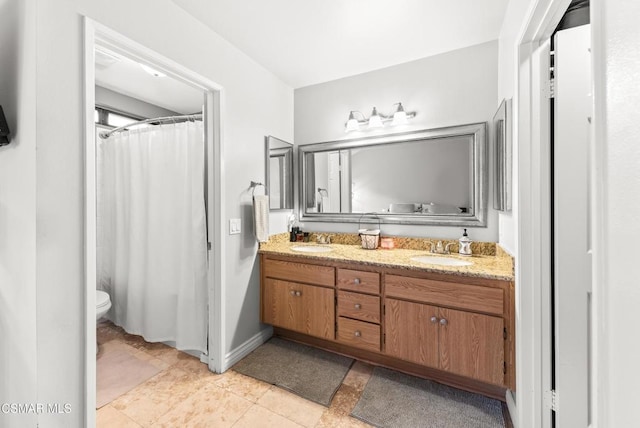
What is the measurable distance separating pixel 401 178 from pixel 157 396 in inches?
91.2

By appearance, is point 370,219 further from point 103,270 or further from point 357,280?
point 103,270

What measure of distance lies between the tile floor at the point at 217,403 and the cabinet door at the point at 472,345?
0.62 metres

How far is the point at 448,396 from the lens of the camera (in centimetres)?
167

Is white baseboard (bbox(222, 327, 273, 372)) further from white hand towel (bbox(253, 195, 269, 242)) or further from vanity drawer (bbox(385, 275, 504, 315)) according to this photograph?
vanity drawer (bbox(385, 275, 504, 315))

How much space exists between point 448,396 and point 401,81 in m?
2.34

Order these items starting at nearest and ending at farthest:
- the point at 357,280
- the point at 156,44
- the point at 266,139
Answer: the point at 156,44 → the point at 357,280 → the point at 266,139

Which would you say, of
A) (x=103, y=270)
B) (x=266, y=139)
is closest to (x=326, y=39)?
(x=266, y=139)

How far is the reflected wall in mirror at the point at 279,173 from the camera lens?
2.41 m

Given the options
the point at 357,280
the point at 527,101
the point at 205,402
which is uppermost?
the point at 527,101

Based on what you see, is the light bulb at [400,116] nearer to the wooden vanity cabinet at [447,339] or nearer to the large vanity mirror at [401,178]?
the large vanity mirror at [401,178]

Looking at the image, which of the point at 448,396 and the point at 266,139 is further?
the point at 266,139

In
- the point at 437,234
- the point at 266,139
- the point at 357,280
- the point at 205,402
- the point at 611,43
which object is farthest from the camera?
the point at 266,139

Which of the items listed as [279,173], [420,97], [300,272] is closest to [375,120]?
[420,97]

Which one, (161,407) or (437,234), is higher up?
(437,234)
